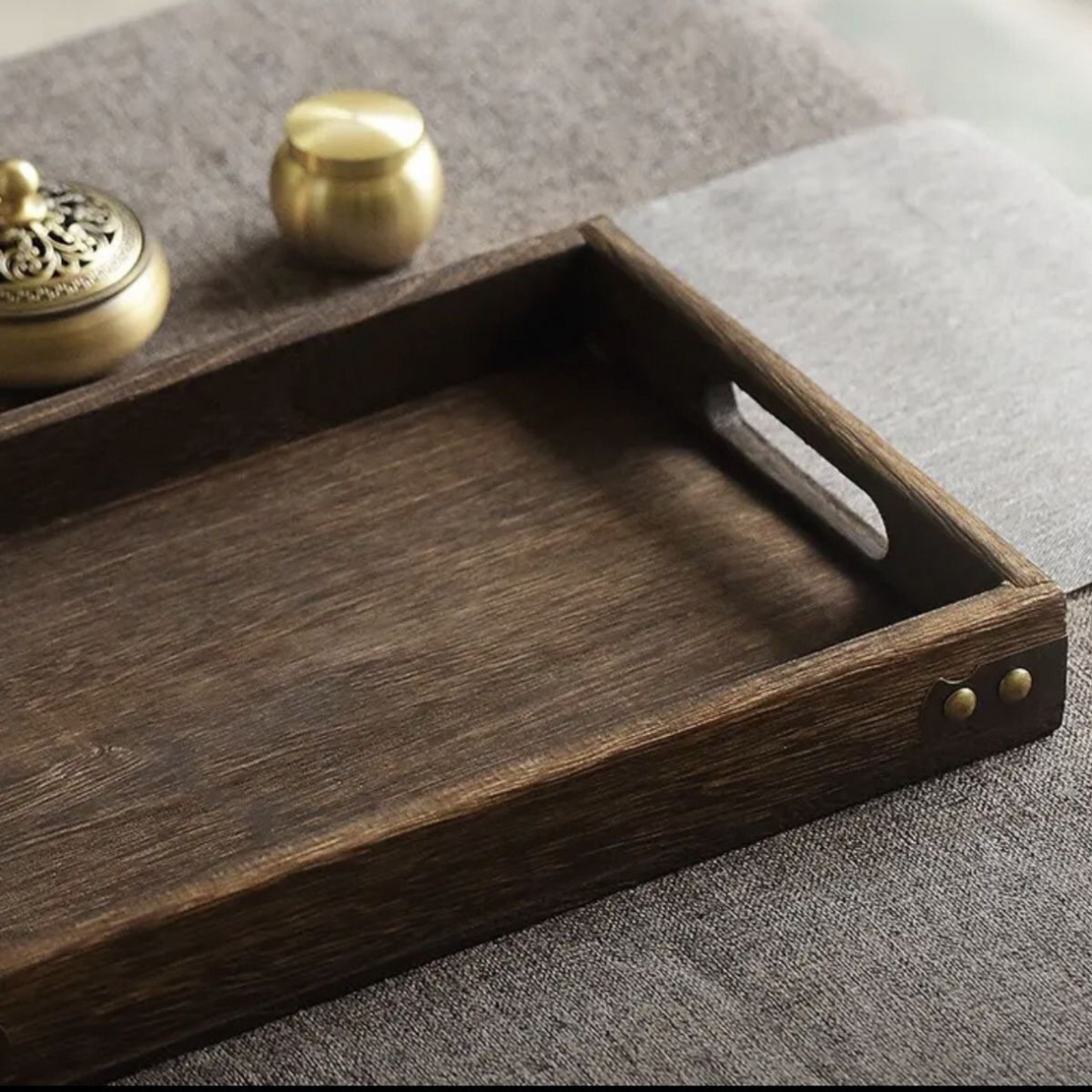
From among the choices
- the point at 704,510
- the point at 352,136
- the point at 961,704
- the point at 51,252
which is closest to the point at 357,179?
the point at 352,136

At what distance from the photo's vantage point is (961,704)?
794mm

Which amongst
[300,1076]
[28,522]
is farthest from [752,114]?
[300,1076]

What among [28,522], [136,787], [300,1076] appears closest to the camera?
[300,1076]

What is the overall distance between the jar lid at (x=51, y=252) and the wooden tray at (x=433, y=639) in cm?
8

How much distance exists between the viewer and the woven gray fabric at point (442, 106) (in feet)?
3.91

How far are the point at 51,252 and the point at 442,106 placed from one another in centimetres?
36

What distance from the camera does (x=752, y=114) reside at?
128 cm

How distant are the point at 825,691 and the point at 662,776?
0.07 metres

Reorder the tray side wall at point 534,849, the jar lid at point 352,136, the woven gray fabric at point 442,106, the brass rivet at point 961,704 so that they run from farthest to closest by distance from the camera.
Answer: the woven gray fabric at point 442,106 → the jar lid at point 352,136 → the brass rivet at point 961,704 → the tray side wall at point 534,849

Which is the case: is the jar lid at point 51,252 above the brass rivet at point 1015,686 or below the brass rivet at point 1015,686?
below

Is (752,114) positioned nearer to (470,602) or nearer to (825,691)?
(470,602)

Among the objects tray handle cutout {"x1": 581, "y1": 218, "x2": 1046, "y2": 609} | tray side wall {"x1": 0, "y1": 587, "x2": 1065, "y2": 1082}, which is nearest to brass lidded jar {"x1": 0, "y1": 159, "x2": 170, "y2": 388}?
tray handle cutout {"x1": 581, "y1": 218, "x2": 1046, "y2": 609}

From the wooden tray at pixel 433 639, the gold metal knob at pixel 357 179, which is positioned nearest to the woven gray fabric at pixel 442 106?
the gold metal knob at pixel 357 179

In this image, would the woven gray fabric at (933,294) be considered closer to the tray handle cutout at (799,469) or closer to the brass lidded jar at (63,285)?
the tray handle cutout at (799,469)
